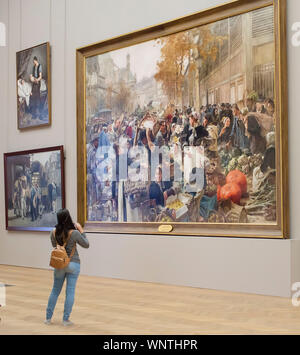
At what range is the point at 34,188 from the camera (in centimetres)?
1630

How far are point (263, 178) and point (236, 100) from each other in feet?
6.37

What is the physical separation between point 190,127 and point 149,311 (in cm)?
512

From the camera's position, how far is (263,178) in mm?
11094

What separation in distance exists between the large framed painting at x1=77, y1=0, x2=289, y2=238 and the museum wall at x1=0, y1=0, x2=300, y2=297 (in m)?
0.26

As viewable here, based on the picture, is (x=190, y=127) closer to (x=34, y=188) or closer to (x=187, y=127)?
(x=187, y=127)

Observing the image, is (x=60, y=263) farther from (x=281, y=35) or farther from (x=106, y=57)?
(x=106, y=57)

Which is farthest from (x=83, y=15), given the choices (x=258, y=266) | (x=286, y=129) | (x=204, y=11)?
(x=258, y=266)

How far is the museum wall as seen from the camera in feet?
35.3

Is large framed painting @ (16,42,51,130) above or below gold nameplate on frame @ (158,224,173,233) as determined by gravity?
above

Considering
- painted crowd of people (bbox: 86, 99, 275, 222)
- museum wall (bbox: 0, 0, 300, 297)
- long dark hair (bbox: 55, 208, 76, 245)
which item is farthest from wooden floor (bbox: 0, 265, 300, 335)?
painted crowd of people (bbox: 86, 99, 275, 222)

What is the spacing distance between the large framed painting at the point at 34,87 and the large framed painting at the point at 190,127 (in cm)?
159

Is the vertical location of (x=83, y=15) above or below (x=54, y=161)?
above

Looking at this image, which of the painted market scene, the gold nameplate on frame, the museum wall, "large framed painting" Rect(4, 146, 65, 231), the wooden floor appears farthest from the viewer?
"large framed painting" Rect(4, 146, 65, 231)

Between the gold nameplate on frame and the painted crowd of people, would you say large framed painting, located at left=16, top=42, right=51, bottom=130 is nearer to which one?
the painted crowd of people
